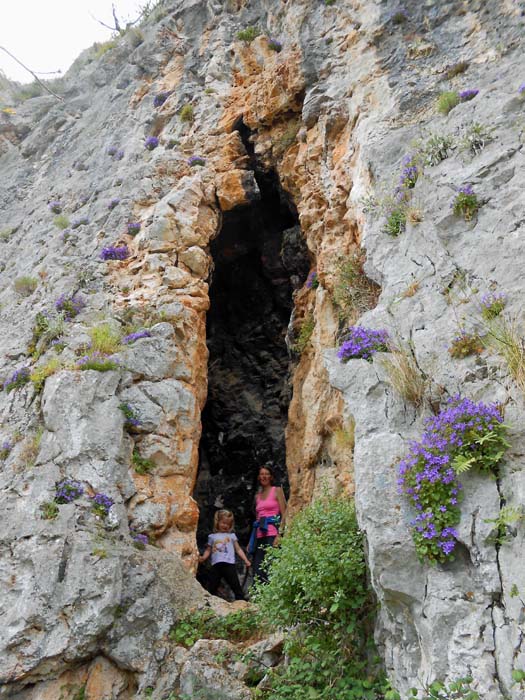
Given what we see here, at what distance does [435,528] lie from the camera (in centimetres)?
418

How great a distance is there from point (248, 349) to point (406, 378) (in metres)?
8.54

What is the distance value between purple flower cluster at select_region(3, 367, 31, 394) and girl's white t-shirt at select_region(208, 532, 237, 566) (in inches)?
153

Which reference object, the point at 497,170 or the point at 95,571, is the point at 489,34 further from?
the point at 95,571

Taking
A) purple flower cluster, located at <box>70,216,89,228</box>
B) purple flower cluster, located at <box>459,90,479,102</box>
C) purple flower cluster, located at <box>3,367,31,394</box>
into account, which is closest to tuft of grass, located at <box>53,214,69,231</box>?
purple flower cluster, located at <box>70,216,89,228</box>

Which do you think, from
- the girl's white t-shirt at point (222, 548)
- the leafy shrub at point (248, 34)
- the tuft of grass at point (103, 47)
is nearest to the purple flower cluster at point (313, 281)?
the girl's white t-shirt at point (222, 548)

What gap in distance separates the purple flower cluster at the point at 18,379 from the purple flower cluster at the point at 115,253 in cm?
287

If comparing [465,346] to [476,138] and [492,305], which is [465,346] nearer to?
[492,305]

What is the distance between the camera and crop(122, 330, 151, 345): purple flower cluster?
8.68m

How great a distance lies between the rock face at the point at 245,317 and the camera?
4.77 metres

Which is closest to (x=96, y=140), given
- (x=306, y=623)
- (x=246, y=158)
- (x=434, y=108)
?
(x=246, y=158)

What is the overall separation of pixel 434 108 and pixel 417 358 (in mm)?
4875

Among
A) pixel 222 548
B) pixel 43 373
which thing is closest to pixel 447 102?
pixel 43 373

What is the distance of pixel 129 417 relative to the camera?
7844mm

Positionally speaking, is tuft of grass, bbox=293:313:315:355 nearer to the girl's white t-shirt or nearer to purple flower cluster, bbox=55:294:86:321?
the girl's white t-shirt
